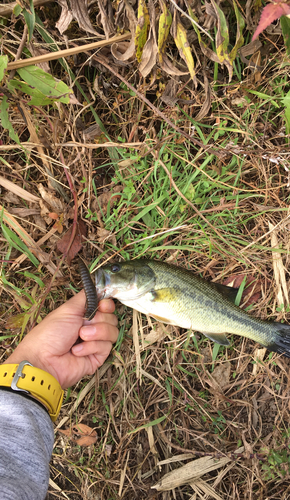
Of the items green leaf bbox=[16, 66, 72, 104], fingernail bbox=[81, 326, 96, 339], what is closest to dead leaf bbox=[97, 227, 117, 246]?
fingernail bbox=[81, 326, 96, 339]

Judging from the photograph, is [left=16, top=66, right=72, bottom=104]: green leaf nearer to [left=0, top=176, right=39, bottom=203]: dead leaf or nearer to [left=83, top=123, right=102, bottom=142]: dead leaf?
[left=83, top=123, right=102, bottom=142]: dead leaf

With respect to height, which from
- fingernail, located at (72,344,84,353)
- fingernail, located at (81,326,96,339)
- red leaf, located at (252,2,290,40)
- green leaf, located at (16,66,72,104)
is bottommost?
fingernail, located at (72,344,84,353)

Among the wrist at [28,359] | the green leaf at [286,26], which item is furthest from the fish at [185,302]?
the green leaf at [286,26]

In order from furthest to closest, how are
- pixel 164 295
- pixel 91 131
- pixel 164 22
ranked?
pixel 91 131
pixel 164 295
pixel 164 22

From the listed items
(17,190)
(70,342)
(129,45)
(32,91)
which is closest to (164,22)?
(129,45)

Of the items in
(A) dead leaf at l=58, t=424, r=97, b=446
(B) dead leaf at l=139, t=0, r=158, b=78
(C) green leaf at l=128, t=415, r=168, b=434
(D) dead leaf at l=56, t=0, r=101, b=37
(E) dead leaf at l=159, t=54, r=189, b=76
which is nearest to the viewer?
(B) dead leaf at l=139, t=0, r=158, b=78

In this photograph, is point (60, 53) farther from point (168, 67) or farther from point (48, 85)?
point (168, 67)

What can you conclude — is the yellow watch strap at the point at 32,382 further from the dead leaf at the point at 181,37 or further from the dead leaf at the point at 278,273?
the dead leaf at the point at 181,37

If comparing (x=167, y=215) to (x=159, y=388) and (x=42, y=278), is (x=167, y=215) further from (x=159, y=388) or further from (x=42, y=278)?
(x=159, y=388)
